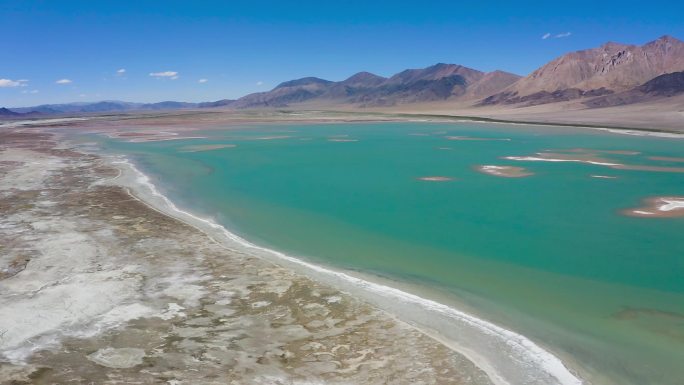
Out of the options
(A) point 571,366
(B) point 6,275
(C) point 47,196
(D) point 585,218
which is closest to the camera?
(A) point 571,366

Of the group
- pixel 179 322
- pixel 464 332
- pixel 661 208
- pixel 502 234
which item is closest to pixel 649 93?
pixel 661 208

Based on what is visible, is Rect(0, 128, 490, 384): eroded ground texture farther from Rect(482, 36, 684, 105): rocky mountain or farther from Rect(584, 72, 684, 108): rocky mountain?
Rect(482, 36, 684, 105): rocky mountain

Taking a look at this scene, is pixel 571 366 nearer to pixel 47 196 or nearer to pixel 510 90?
pixel 47 196

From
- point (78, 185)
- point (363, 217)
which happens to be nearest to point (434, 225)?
point (363, 217)

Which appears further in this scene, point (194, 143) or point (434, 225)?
point (194, 143)

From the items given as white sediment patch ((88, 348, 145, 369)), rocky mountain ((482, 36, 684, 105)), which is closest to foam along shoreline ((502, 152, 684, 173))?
white sediment patch ((88, 348, 145, 369))

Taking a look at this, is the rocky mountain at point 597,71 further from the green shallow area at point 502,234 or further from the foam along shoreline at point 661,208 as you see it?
the foam along shoreline at point 661,208
